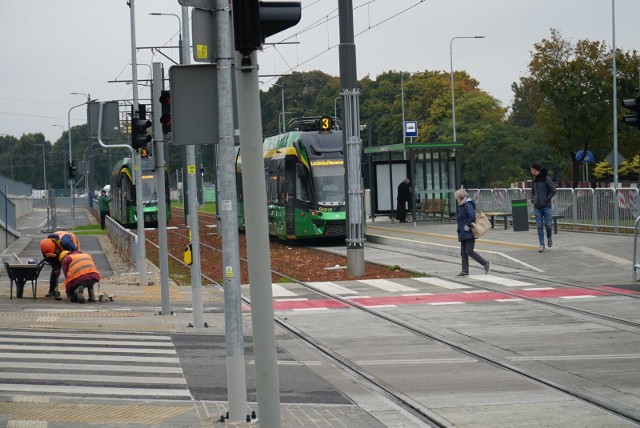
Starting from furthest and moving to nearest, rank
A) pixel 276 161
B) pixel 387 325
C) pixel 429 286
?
pixel 276 161
pixel 429 286
pixel 387 325

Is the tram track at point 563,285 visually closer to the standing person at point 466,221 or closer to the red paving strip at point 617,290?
the red paving strip at point 617,290

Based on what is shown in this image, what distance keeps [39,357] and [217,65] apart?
5.50m

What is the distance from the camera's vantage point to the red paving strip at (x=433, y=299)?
19.9m

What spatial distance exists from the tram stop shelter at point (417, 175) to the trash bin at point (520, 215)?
6.22 m

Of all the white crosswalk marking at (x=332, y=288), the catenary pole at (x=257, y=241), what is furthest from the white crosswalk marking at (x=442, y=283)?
the catenary pole at (x=257, y=241)

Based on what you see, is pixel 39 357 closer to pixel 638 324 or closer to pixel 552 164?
pixel 638 324

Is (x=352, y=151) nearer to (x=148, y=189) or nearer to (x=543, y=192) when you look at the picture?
(x=543, y=192)

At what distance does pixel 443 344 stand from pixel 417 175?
3110 cm

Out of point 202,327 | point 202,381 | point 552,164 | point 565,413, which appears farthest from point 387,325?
point 552,164

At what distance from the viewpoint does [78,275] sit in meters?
21.2

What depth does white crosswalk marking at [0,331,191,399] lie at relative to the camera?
11.5 metres

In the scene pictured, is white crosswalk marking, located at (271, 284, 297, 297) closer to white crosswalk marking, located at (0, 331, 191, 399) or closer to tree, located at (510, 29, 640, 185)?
white crosswalk marking, located at (0, 331, 191, 399)

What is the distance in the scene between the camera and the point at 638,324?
52.1 feet

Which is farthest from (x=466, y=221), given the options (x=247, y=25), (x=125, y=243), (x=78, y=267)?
(x=247, y=25)
